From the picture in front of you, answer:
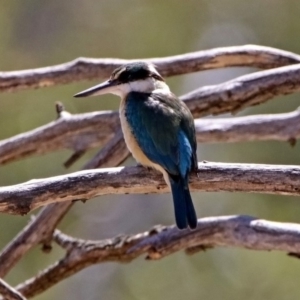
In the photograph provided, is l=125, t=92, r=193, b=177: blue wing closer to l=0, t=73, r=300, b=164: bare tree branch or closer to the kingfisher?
the kingfisher

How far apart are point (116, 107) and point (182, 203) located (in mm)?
4871

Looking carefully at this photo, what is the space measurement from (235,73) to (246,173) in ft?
17.8

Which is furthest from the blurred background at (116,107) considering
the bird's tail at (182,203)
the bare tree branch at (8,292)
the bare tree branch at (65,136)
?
the bare tree branch at (8,292)

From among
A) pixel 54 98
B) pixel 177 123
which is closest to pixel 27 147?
pixel 177 123

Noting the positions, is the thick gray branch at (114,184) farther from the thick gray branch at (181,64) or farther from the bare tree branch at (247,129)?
the thick gray branch at (181,64)

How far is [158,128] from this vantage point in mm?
4555

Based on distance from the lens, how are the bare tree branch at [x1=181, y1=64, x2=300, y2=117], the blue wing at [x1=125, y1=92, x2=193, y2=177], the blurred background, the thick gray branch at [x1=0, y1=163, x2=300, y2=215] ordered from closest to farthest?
the thick gray branch at [x1=0, y1=163, x2=300, y2=215] < the blue wing at [x1=125, y1=92, x2=193, y2=177] < the bare tree branch at [x1=181, y1=64, x2=300, y2=117] < the blurred background

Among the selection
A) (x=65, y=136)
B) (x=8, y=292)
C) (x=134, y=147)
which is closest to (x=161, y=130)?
(x=134, y=147)

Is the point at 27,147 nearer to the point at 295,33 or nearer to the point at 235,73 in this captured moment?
the point at 235,73

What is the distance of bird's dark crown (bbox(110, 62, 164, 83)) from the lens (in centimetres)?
496

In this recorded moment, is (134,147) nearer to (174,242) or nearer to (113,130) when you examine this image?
(174,242)

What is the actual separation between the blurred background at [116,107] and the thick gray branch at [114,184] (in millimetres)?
4722

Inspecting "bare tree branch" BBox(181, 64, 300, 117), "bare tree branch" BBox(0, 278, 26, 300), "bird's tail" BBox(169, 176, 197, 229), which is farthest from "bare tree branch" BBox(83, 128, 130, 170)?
"bare tree branch" BBox(0, 278, 26, 300)

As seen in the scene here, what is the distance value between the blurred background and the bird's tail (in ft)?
14.7
